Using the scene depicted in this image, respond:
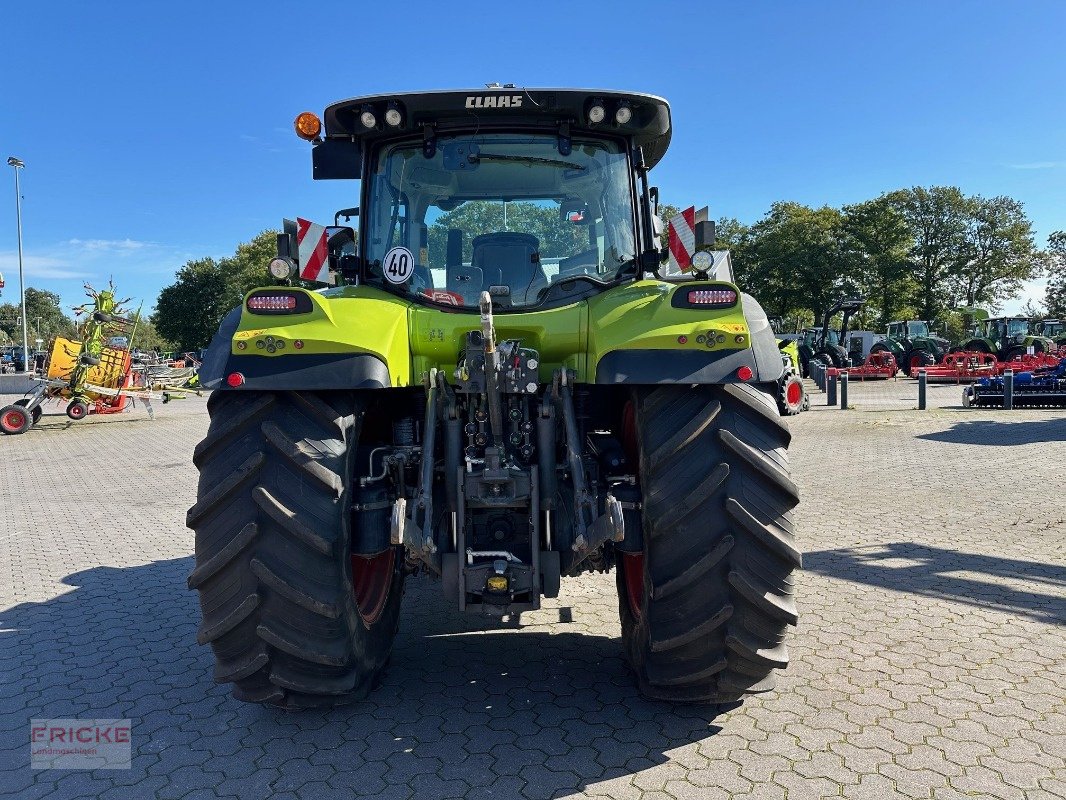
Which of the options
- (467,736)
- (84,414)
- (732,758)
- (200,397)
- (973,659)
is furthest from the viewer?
(200,397)

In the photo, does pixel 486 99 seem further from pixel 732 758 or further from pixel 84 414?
pixel 84 414

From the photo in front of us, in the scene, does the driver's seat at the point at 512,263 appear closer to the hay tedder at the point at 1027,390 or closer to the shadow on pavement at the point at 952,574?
the shadow on pavement at the point at 952,574

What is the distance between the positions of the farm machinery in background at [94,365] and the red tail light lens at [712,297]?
730 inches

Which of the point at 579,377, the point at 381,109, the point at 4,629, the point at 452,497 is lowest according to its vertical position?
the point at 4,629

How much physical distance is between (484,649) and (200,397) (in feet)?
92.8

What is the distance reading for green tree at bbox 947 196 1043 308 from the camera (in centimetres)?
5200

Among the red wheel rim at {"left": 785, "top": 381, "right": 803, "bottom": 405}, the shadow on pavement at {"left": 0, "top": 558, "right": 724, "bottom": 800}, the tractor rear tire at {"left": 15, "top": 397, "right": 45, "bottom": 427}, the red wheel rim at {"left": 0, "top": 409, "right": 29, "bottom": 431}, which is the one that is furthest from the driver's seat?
the tractor rear tire at {"left": 15, "top": 397, "right": 45, "bottom": 427}

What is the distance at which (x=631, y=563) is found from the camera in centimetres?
375

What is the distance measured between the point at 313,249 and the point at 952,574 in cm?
509

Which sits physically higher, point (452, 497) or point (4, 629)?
point (452, 497)

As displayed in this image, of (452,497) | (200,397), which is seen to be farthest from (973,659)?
(200,397)

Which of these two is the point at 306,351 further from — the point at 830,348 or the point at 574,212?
the point at 830,348

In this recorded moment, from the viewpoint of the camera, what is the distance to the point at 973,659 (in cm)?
409

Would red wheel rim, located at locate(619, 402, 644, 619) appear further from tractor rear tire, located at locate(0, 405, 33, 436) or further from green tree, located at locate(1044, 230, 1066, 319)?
green tree, located at locate(1044, 230, 1066, 319)
